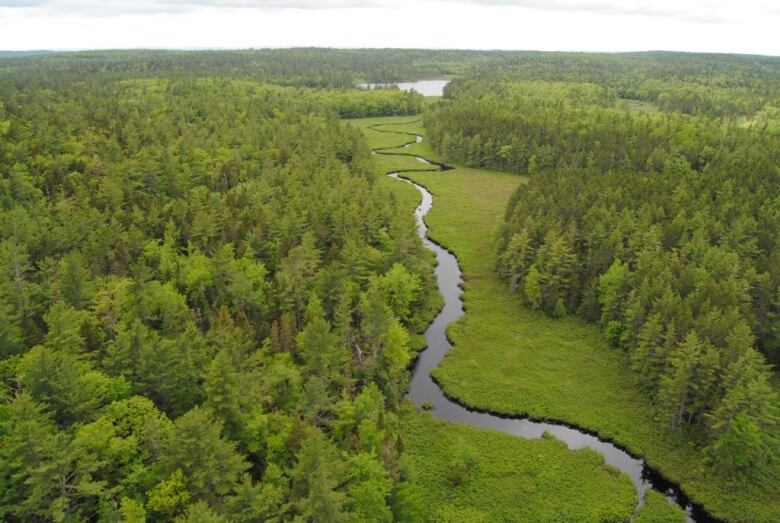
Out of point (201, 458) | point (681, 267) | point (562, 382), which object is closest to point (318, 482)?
point (201, 458)

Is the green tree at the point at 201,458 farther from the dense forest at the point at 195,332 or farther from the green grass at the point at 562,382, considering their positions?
the green grass at the point at 562,382

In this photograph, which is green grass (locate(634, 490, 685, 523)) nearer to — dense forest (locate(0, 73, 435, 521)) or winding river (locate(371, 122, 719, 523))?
winding river (locate(371, 122, 719, 523))

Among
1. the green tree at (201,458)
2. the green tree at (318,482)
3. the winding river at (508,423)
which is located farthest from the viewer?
the winding river at (508,423)

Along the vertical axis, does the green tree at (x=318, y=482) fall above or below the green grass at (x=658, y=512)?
above

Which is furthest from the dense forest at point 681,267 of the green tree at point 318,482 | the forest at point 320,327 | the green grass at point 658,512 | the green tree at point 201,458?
the green tree at point 201,458

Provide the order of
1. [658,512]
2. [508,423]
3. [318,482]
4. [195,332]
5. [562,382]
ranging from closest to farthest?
[318,482]
[658,512]
[195,332]
[508,423]
[562,382]

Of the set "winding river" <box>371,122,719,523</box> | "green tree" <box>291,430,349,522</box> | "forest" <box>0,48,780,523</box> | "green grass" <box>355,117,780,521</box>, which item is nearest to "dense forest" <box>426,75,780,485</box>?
"forest" <box>0,48,780,523</box>

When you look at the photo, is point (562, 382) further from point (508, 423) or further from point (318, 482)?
point (318, 482)

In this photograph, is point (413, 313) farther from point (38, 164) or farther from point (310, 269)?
point (38, 164)
